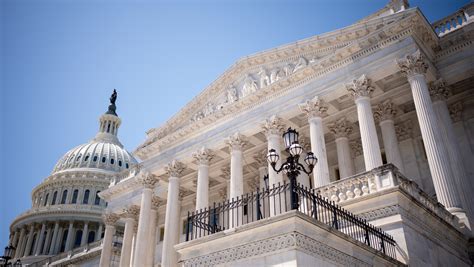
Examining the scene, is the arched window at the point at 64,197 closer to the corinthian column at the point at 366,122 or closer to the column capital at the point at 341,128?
the column capital at the point at 341,128

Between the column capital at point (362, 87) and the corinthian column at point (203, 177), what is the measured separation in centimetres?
1259

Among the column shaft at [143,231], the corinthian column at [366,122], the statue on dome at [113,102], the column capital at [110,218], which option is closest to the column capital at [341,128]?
the corinthian column at [366,122]

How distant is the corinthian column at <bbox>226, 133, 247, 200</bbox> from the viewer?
2877 centimetres

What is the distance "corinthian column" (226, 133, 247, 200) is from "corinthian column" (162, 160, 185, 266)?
17.7ft

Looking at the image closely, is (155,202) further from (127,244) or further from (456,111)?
(456,111)

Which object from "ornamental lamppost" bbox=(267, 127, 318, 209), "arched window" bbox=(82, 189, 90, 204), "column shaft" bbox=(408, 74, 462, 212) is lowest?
"ornamental lamppost" bbox=(267, 127, 318, 209)

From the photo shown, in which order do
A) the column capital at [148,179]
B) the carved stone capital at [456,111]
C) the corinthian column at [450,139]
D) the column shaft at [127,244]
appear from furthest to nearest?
the column shaft at [127,244]
the column capital at [148,179]
the carved stone capital at [456,111]
the corinthian column at [450,139]

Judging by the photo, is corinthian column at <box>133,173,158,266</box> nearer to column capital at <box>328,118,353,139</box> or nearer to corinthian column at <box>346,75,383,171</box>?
column capital at <box>328,118,353,139</box>

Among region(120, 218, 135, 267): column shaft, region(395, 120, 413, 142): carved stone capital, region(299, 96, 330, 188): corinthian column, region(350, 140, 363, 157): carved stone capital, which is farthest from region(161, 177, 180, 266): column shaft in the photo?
region(395, 120, 413, 142): carved stone capital

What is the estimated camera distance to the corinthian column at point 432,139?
797 inches

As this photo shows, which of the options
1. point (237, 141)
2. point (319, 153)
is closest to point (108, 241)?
point (237, 141)

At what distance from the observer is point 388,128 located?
92.5 feet

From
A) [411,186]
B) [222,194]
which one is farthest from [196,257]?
[222,194]

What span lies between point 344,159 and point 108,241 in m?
25.9
